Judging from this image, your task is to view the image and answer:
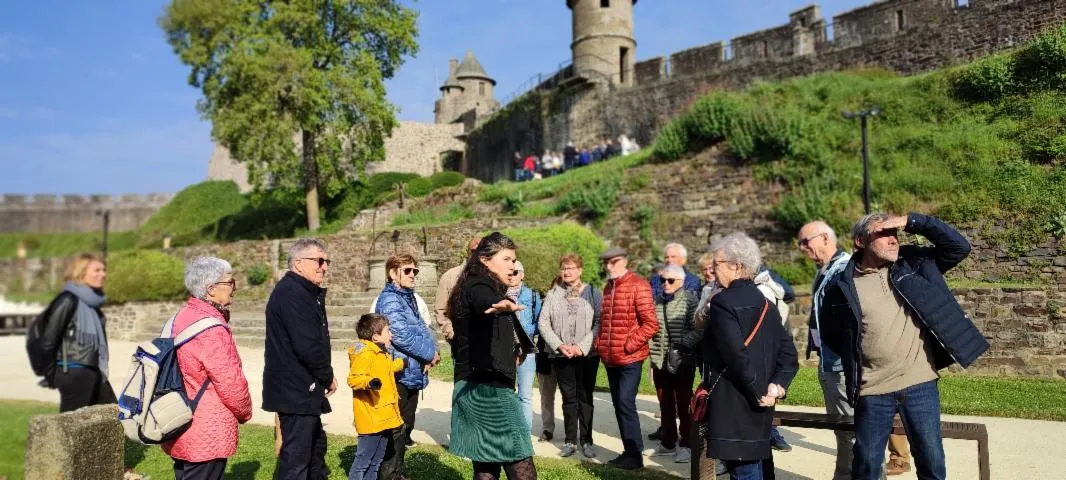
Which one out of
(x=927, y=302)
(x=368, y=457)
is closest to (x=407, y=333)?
(x=368, y=457)

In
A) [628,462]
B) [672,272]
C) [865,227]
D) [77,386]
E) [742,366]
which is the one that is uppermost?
[865,227]

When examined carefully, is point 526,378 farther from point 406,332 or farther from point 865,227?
point 865,227

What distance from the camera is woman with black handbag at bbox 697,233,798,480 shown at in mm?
3516

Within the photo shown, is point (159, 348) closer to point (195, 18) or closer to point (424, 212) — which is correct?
point (424, 212)

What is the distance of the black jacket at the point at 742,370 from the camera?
3.51 m

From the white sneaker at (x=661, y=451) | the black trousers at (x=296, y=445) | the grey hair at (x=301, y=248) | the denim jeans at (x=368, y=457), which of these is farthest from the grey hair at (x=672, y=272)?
the black trousers at (x=296, y=445)

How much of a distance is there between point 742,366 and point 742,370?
2 centimetres

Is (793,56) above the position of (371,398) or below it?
above

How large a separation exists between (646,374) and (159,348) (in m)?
7.97

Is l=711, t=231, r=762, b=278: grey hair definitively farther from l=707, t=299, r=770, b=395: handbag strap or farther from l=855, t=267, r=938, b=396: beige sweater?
l=855, t=267, r=938, b=396: beige sweater

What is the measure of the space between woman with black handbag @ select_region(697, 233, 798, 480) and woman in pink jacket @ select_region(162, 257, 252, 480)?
248 cm

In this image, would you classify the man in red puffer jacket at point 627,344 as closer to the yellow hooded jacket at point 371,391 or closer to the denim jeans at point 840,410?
the denim jeans at point 840,410

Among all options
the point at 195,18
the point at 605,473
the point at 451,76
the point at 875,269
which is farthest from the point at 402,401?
the point at 451,76

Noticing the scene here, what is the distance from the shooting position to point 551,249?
14.2m
